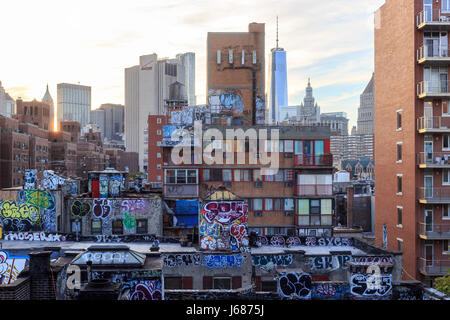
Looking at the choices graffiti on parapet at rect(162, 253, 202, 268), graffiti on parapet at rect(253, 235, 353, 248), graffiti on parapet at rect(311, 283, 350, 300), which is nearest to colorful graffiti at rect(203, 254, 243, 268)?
graffiti on parapet at rect(162, 253, 202, 268)

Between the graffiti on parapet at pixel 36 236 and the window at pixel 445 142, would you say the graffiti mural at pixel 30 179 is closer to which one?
the graffiti on parapet at pixel 36 236

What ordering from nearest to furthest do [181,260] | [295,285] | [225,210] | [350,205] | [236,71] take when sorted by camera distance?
[295,285], [181,260], [225,210], [236,71], [350,205]

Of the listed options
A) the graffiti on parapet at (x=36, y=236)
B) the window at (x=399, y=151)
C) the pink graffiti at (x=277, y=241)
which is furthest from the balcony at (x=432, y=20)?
the graffiti on parapet at (x=36, y=236)

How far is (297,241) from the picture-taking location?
31406mm

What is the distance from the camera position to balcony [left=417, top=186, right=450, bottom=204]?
3381 centimetres

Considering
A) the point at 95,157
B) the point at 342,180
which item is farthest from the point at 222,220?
the point at 95,157

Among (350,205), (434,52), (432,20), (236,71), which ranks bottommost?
(350,205)

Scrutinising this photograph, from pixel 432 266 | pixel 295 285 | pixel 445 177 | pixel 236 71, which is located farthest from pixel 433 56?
pixel 236 71

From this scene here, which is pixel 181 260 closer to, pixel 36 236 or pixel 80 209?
pixel 36 236

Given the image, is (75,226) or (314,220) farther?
(314,220)

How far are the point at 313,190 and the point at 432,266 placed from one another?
11861 mm

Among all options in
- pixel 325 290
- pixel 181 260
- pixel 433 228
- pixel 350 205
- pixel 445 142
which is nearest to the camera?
pixel 325 290
